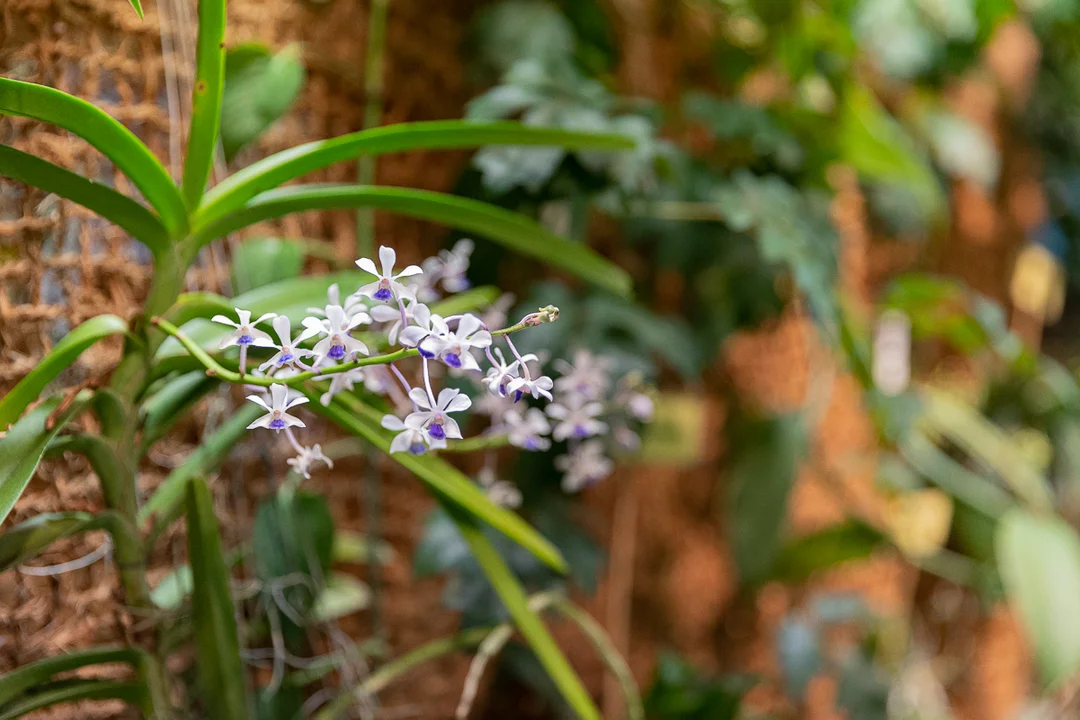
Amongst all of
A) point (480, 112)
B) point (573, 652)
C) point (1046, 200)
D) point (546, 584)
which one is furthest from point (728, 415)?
point (1046, 200)

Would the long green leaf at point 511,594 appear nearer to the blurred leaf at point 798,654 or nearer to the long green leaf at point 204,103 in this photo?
the long green leaf at point 204,103

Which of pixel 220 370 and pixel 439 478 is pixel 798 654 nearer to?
pixel 439 478

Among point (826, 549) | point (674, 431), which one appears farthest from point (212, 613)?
point (826, 549)

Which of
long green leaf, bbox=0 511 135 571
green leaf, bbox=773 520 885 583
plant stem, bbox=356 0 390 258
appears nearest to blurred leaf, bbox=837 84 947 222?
green leaf, bbox=773 520 885 583

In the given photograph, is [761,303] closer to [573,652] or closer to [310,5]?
[573,652]

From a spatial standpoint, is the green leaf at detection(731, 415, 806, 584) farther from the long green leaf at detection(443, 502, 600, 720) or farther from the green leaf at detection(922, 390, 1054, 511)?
the long green leaf at detection(443, 502, 600, 720)

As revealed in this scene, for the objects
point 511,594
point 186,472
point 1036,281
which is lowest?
point 1036,281
